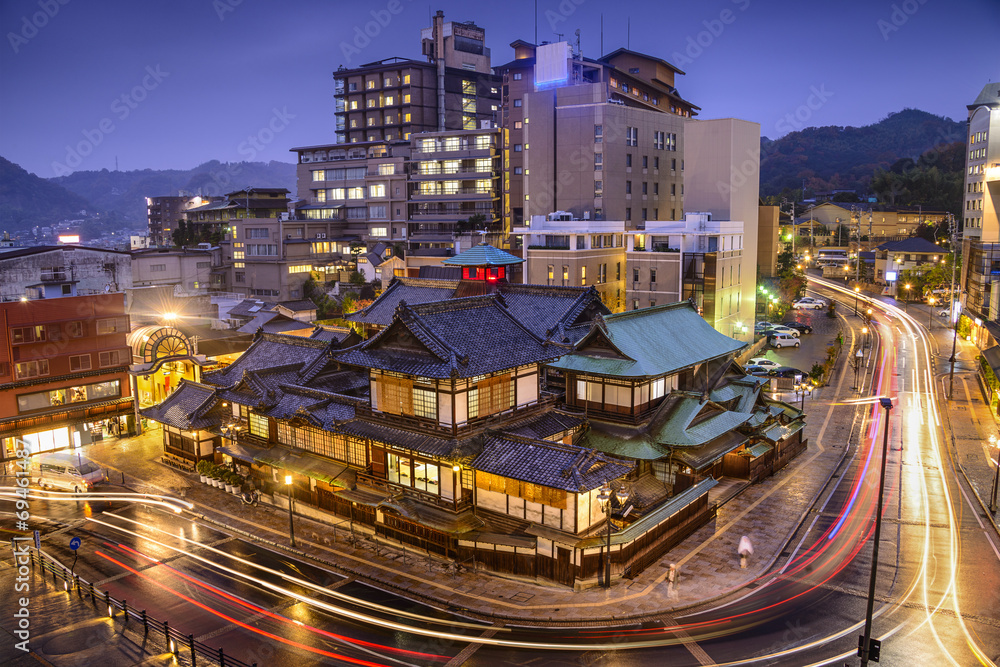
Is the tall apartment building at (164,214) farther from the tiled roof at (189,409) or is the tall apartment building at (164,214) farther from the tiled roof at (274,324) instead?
the tiled roof at (189,409)

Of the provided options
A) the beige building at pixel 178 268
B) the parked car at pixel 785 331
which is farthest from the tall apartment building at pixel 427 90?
the parked car at pixel 785 331

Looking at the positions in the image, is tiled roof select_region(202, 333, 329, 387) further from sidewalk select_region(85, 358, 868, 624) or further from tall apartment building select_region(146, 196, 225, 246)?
tall apartment building select_region(146, 196, 225, 246)

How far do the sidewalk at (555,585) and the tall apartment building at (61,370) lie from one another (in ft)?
23.5

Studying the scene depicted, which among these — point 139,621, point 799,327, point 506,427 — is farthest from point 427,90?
point 139,621

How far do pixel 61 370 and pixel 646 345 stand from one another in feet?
145

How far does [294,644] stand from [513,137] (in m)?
84.9

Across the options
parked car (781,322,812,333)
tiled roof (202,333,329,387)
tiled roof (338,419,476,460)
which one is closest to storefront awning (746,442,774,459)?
tiled roof (338,419,476,460)

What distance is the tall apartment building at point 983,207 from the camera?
70.7m

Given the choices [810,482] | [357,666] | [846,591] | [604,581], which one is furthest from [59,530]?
[810,482]

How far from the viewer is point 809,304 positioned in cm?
10794

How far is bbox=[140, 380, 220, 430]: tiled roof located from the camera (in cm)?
4584

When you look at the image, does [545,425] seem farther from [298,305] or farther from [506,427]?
[298,305]

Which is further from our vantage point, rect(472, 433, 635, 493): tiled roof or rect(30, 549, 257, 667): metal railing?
rect(472, 433, 635, 493): tiled roof

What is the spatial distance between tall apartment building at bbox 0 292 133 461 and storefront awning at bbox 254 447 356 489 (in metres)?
22.3
